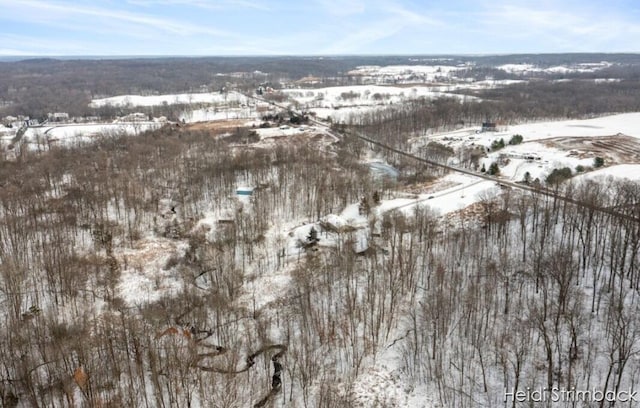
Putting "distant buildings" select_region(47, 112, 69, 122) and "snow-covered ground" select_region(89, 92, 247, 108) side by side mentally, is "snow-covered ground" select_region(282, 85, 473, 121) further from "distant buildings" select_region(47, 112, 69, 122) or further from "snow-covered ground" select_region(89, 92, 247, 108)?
"distant buildings" select_region(47, 112, 69, 122)

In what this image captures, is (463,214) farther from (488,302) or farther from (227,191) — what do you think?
(227,191)

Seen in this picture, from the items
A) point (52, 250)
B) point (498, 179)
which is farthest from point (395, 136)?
point (52, 250)

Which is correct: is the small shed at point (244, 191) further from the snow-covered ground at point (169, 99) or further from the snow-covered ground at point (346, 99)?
the snow-covered ground at point (169, 99)

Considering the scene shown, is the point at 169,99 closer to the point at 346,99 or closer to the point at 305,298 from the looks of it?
the point at 346,99

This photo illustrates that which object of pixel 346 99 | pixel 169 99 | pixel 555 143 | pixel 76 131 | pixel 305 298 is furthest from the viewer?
pixel 169 99

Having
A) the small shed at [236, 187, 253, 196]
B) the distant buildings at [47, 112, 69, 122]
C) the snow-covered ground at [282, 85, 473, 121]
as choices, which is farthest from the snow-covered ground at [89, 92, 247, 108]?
the small shed at [236, 187, 253, 196]

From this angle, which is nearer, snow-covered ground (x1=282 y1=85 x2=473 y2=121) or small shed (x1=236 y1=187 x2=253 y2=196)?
small shed (x1=236 y1=187 x2=253 y2=196)

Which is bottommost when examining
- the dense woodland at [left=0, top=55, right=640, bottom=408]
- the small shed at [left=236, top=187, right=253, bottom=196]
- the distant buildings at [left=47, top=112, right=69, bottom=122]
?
the dense woodland at [left=0, top=55, right=640, bottom=408]

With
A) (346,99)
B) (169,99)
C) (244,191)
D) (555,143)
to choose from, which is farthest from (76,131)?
(555,143)

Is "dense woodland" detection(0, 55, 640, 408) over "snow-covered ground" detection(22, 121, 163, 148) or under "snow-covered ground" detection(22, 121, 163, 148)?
Answer: under
